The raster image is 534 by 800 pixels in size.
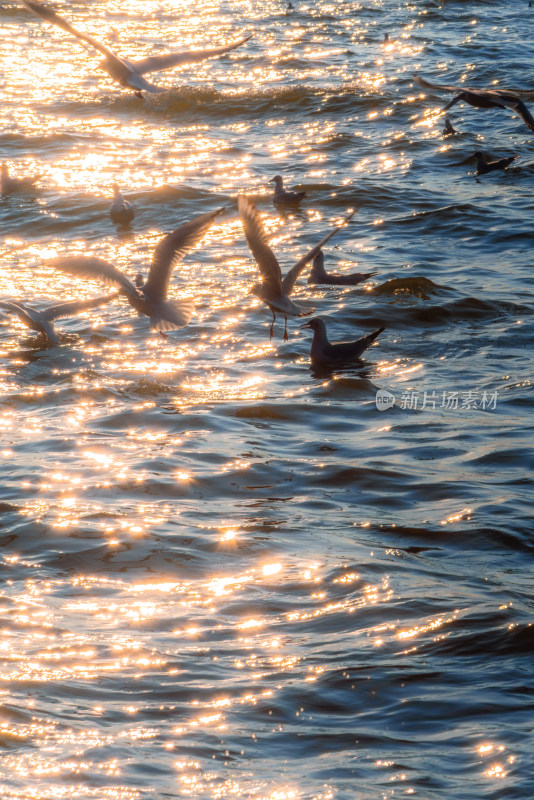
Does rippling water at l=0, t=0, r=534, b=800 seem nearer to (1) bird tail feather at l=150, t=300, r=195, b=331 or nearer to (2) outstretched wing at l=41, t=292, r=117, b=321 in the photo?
(2) outstretched wing at l=41, t=292, r=117, b=321

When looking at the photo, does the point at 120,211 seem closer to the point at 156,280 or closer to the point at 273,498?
the point at 156,280

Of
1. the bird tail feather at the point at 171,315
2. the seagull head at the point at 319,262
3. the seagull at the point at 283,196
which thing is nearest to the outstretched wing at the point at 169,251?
the bird tail feather at the point at 171,315

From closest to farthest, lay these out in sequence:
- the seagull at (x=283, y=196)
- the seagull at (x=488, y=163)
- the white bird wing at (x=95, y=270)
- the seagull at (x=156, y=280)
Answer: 1. the seagull at (x=156, y=280)
2. the white bird wing at (x=95, y=270)
3. the seagull at (x=283, y=196)
4. the seagull at (x=488, y=163)

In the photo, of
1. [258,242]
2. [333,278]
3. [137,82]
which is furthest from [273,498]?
[137,82]

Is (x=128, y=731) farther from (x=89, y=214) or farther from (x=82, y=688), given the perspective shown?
(x=89, y=214)

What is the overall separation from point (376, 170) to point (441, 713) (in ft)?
40.9

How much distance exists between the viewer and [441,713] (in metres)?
4.61

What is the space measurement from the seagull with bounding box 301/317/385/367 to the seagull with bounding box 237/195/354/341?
0.33 meters

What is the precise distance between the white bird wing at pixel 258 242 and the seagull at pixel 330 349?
686 mm

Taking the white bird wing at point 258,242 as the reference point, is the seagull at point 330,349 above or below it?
below

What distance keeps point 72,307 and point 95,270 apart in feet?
3.24

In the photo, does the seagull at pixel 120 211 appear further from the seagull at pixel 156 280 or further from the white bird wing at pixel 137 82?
the seagull at pixel 156 280

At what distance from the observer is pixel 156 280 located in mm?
9711

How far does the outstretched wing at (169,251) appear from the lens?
9.09 meters
